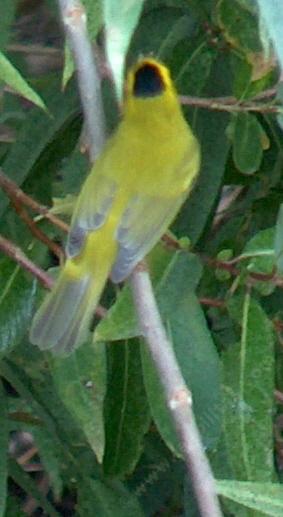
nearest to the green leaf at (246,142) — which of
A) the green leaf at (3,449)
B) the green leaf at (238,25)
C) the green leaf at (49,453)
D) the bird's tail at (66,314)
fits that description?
the green leaf at (238,25)

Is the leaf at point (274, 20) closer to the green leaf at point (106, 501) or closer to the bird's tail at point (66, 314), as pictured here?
the bird's tail at point (66, 314)

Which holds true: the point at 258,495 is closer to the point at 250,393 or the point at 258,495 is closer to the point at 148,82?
the point at 250,393

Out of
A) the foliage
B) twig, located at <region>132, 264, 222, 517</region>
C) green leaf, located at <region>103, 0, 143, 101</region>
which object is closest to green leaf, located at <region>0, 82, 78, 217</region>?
the foliage

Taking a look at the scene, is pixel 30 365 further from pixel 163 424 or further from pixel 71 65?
pixel 71 65

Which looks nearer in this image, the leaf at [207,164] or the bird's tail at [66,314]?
the bird's tail at [66,314]

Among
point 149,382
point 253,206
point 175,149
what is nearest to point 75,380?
point 149,382

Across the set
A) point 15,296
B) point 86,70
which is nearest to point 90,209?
point 15,296
